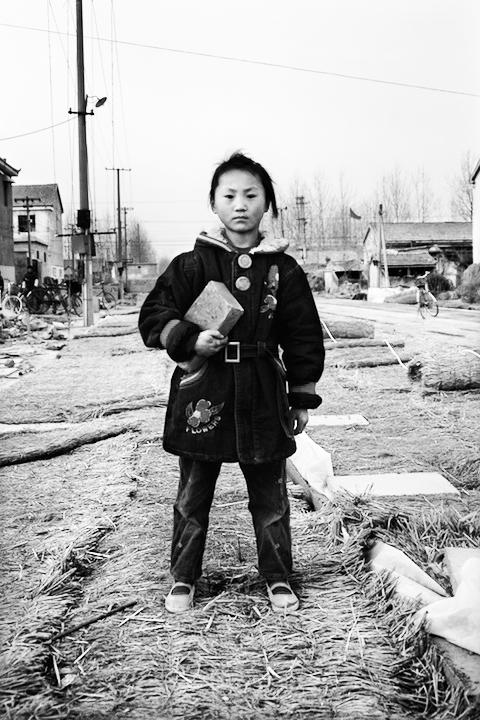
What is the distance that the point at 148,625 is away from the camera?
186 cm

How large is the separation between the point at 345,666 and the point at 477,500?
1.43 meters

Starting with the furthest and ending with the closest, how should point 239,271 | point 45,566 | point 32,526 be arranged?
point 32,526
point 45,566
point 239,271

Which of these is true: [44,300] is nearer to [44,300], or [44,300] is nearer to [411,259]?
→ [44,300]

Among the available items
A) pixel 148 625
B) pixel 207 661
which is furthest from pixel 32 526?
pixel 207 661

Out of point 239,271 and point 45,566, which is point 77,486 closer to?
point 45,566

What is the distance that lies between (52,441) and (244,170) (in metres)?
2.45

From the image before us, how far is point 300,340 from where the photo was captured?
2053mm

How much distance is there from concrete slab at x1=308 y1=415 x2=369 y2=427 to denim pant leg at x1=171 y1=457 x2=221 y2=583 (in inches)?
95.8

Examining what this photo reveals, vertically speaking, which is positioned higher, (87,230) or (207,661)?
(87,230)

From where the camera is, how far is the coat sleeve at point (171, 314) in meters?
1.94

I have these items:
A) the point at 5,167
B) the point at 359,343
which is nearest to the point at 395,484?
the point at 5,167

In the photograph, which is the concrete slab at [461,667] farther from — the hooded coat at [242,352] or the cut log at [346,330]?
the cut log at [346,330]

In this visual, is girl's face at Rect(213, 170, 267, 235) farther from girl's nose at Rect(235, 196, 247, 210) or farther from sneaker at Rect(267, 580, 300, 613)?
sneaker at Rect(267, 580, 300, 613)

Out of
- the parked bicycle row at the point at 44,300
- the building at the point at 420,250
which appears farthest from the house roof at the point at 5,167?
the building at the point at 420,250
